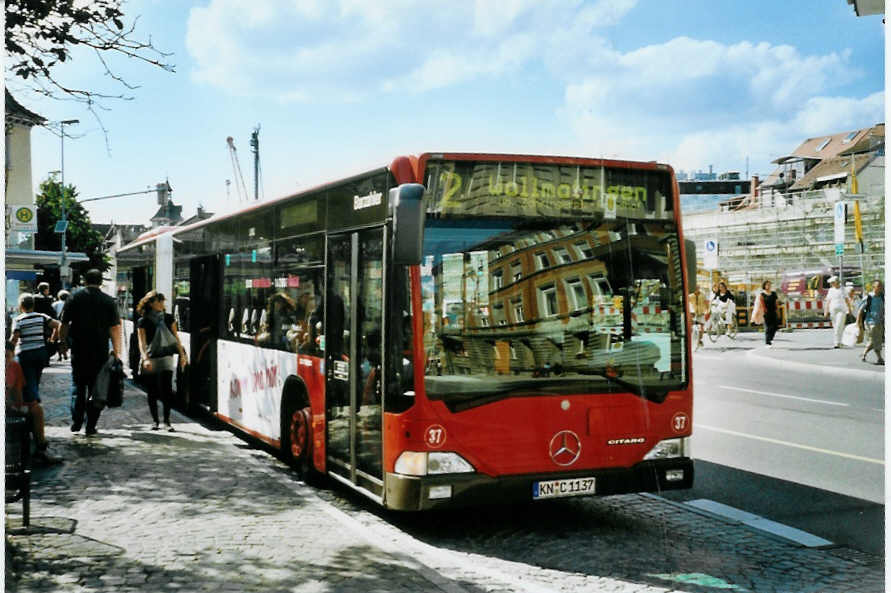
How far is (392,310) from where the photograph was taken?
646 centimetres

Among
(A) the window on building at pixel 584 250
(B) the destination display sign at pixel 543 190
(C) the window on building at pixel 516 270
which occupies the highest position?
(B) the destination display sign at pixel 543 190

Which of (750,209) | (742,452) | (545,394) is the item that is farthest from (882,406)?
(750,209)

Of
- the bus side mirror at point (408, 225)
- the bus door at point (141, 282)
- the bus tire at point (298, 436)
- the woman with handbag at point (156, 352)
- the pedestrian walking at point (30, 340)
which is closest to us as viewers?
the bus side mirror at point (408, 225)

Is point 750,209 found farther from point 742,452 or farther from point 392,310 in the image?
point 392,310

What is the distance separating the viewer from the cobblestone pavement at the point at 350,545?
5.41 meters

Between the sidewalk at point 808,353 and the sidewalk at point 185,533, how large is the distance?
13112 millimetres

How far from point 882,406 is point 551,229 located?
943 cm

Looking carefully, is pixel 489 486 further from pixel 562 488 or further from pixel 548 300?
pixel 548 300

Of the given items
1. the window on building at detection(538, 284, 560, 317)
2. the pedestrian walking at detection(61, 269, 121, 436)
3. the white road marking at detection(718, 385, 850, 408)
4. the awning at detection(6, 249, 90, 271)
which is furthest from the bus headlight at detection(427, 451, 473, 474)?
the white road marking at detection(718, 385, 850, 408)

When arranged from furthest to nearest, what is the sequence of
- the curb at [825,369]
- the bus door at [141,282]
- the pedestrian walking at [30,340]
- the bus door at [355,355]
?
the curb at [825,369]
the bus door at [141,282]
the pedestrian walking at [30,340]
the bus door at [355,355]

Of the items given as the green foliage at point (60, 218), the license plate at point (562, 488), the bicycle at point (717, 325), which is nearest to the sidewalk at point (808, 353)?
the bicycle at point (717, 325)

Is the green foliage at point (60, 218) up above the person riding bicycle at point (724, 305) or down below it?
above

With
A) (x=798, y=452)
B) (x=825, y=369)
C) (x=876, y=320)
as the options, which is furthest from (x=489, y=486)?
(x=876, y=320)

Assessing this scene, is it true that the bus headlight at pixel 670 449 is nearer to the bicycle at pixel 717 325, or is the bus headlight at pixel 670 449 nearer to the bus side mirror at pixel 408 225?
the bus side mirror at pixel 408 225
